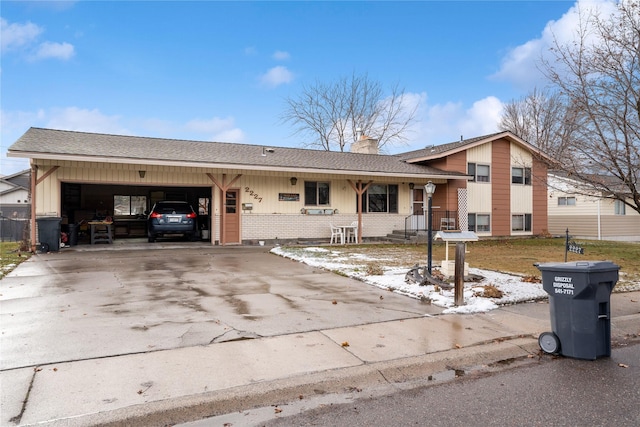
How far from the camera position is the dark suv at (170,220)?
1625 centimetres

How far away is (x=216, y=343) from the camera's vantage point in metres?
4.58

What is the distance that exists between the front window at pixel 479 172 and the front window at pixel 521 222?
283 cm

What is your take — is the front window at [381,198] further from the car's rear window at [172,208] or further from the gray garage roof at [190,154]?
the car's rear window at [172,208]

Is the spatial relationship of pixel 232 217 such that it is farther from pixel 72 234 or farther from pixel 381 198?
pixel 381 198

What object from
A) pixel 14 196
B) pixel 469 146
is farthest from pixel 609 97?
pixel 14 196

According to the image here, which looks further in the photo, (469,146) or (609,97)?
A: (469,146)

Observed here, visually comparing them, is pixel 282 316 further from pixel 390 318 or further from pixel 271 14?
pixel 271 14

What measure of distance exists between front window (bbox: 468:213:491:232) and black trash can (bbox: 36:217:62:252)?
688 inches

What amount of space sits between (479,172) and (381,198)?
5408 millimetres

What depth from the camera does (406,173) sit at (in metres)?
18.4

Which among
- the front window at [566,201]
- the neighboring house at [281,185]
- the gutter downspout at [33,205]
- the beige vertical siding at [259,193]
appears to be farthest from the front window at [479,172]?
the gutter downspout at [33,205]

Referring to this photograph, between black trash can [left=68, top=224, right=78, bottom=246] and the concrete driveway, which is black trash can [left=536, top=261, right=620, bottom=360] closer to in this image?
the concrete driveway

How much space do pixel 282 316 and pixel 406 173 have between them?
13772 millimetres

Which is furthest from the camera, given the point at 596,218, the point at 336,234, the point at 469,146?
the point at 596,218
